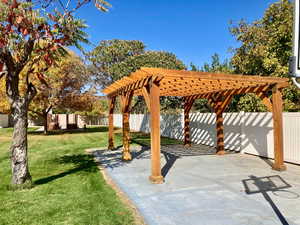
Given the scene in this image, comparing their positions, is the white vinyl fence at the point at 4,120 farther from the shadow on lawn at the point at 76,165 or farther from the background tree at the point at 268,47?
the background tree at the point at 268,47

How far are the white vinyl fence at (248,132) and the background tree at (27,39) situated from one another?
6.23 meters

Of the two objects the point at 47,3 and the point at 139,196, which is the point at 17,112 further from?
the point at 139,196

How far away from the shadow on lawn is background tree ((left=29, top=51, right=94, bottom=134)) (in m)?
9.37

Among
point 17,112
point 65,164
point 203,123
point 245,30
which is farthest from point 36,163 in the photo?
point 245,30

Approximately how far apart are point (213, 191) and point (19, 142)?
3975 millimetres

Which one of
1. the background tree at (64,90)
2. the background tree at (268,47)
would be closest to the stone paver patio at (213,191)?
the background tree at (268,47)

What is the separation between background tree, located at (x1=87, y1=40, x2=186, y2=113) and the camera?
22.8 meters

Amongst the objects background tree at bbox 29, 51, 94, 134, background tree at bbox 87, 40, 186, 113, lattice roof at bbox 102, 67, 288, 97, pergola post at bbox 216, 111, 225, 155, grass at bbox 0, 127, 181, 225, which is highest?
background tree at bbox 87, 40, 186, 113

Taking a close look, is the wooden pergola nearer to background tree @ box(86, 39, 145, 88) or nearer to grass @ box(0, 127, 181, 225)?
grass @ box(0, 127, 181, 225)

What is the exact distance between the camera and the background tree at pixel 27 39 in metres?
3.11

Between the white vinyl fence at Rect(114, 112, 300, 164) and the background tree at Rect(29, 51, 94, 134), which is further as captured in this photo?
the background tree at Rect(29, 51, 94, 134)

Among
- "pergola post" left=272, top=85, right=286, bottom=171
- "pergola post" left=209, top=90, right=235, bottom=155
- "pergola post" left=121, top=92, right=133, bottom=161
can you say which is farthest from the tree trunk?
"pergola post" left=209, top=90, right=235, bottom=155

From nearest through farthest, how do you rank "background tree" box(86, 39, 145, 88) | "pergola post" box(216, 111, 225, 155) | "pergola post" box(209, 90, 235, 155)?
"pergola post" box(209, 90, 235, 155) < "pergola post" box(216, 111, 225, 155) < "background tree" box(86, 39, 145, 88)

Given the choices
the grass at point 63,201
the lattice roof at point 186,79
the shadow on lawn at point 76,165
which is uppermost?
the lattice roof at point 186,79
